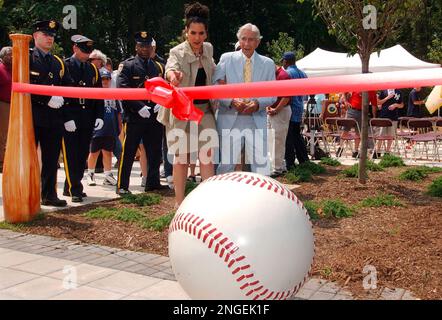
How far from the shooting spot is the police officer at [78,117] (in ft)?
25.2

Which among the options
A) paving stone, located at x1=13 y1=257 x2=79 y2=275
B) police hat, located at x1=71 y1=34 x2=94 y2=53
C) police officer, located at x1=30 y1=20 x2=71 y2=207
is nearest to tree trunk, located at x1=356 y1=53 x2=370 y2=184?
police hat, located at x1=71 y1=34 x2=94 y2=53

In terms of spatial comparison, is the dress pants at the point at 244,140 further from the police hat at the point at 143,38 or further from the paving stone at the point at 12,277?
the paving stone at the point at 12,277

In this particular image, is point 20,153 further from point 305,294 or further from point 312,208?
point 305,294

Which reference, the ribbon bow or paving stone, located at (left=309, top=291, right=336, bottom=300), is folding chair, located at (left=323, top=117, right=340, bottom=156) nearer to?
the ribbon bow

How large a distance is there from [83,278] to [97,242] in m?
1.21

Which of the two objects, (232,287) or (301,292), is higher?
(232,287)

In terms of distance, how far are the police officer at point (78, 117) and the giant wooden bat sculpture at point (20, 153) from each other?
1299 millimetres

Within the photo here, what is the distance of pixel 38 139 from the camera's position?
716 centimetres

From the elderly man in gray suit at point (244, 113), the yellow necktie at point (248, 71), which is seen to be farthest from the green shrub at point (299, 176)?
the yellow necktie at point (248, 71)

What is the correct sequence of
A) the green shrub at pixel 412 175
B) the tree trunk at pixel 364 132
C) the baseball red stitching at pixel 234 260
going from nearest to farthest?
1. the baseball red stitching at pixel 234 260
2. the tree trunk at pixel 364 132
3. the green shrub at pixel 412 175

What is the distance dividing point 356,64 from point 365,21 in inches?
391

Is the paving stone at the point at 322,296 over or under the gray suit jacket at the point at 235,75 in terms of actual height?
under
